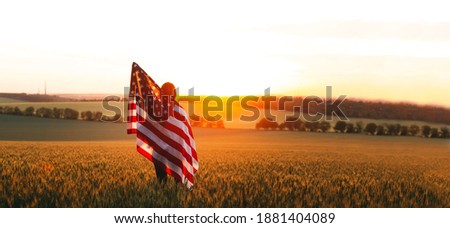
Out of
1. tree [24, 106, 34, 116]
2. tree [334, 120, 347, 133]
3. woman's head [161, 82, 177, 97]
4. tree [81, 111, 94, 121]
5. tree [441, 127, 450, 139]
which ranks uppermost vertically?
woman's head [161, 82, 177, 97]

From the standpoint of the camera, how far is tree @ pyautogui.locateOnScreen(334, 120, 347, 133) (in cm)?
4827

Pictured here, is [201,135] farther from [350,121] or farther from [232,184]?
[232,184]

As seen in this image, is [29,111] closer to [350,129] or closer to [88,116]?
[88,116]

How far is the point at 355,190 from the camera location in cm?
1191

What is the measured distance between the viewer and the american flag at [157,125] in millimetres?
10414

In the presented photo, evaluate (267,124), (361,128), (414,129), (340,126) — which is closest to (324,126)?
(340,126)

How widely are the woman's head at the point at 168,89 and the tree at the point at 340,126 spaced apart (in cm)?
3919

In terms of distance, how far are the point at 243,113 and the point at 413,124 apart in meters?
16.0

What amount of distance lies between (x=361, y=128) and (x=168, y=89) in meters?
40.8

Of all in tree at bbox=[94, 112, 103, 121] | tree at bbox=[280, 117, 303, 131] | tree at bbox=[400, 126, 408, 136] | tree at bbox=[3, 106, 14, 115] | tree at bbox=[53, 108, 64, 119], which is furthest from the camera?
tree at bbox=[3, 106, 14, 115]

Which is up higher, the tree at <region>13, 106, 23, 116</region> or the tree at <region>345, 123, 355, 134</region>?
the tree at <region>13, 106, 23, 116</region>

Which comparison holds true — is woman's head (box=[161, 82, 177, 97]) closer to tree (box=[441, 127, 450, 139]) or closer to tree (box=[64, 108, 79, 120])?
tree (box=[64, 108, 79, 120])

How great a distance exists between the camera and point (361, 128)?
4888 centimetres

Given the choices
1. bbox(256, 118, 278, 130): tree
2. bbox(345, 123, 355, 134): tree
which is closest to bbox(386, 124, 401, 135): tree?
bbox(345, 123, 355, 134): tree
